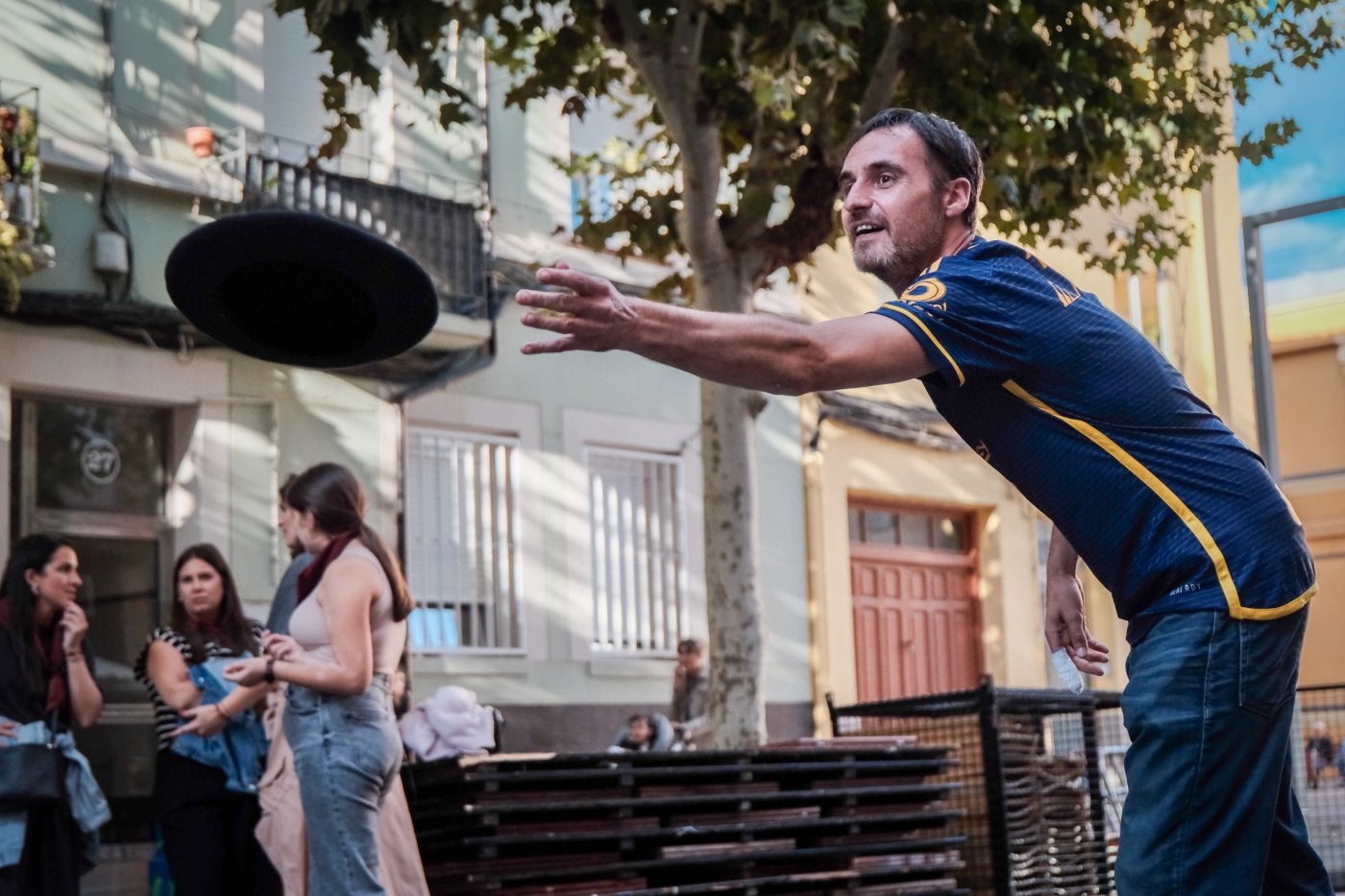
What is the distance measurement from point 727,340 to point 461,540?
13327 mm

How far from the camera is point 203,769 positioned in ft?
26.9

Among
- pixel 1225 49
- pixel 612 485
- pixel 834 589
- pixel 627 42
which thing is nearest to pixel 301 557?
pixel 627 42

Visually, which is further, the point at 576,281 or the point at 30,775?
the point at 30,775

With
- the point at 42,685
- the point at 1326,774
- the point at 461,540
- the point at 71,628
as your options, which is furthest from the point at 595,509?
the point at 42,685

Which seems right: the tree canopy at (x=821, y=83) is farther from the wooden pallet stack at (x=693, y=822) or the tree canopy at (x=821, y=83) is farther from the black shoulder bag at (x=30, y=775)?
the black shoulder bag at (x=30, y=775)

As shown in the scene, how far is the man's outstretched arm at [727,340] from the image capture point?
3053 millimetres

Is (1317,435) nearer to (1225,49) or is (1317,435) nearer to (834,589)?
(1225,49)

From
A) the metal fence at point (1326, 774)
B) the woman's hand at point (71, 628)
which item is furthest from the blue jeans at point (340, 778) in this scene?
the metal fence at point (1326, 774)

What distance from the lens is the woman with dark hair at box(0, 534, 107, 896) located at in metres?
8.21

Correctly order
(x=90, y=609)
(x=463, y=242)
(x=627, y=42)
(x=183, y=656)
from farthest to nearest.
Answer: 1. (x=463, y=242)
2. (x=90, y=609)
3. (x=627, y=42)
4. (x=183, y=656)

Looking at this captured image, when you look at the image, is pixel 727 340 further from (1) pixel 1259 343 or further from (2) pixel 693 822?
(1) pixel 1259 343

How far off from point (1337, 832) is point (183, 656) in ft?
25.8

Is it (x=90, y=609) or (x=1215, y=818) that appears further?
(x=90, y=609)

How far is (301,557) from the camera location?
7.85 m
